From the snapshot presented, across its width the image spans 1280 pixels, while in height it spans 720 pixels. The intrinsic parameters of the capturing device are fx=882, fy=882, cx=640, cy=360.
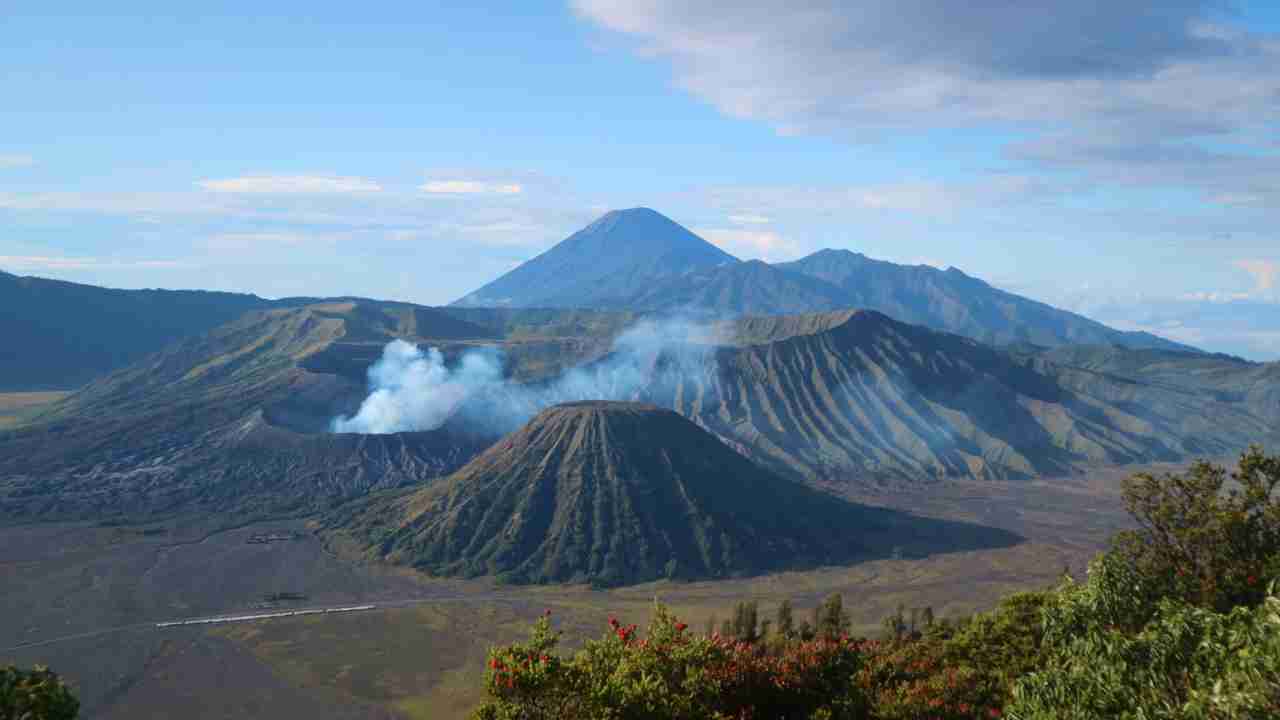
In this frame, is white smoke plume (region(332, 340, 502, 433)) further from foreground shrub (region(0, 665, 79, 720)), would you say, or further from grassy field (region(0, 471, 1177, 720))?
foreground shrub (region(0, 665, 79, 720))

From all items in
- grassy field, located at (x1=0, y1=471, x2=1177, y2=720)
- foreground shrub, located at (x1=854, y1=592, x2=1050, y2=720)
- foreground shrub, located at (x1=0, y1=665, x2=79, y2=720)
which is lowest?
grassy field, located at (x1=0, y1=471, x2=1177, y2=720)

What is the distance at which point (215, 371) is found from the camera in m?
176

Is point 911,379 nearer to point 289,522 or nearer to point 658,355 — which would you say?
point 658,355

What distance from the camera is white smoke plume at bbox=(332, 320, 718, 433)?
141 m

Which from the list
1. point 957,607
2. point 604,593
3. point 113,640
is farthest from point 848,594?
point 113,640

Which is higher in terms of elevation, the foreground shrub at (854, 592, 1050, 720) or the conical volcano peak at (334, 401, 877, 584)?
the foreground shrub at (854, 592, 1050, 720)

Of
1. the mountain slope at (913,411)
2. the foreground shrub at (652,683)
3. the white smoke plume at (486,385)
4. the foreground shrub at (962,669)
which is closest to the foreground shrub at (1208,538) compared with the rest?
the foreground shrub at (962,669)

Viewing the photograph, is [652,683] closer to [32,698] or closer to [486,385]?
[32,698]

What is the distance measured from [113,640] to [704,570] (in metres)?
50.7

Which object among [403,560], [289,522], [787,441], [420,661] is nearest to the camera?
[420,661]

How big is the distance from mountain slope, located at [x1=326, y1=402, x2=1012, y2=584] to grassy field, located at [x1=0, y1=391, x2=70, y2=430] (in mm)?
97743

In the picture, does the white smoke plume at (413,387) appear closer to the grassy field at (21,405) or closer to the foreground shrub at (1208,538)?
the grassy field at (21,405)

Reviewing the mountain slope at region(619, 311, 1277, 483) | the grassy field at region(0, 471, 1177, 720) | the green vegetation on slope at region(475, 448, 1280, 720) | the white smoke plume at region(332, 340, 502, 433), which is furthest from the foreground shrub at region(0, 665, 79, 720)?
the mountain slope at region(619, 311, 1277, 483)

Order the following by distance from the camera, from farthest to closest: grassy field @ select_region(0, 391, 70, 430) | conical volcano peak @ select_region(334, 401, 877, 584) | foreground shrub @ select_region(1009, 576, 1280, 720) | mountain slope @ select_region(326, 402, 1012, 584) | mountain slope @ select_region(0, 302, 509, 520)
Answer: grassy field @ select_region(0, 391, 70, 430) → mountain slope @ select_region(0, 302, 509, 520) → mountain slope @ select_region(326, 402, 1012, 584) → conical volcano peak @ select_region(334, 401, 877, 584) → foreground shrub @ select_region(1009, 576, 1280, 720)
